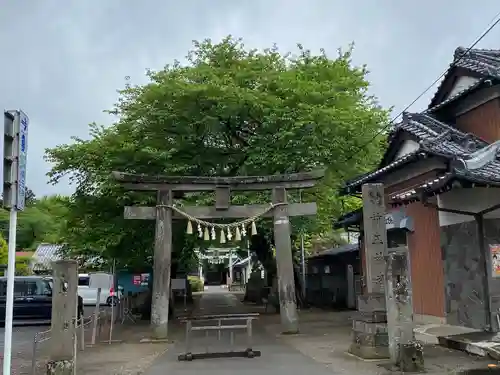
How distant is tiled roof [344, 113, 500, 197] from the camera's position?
36.2ft

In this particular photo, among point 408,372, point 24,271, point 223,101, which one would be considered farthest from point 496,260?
point 24,271

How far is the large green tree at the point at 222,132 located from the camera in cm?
1742

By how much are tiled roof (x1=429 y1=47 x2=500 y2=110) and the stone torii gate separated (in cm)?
494

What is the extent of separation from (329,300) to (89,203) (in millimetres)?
14713

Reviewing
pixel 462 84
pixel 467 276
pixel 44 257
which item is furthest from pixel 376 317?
pixel 44 257

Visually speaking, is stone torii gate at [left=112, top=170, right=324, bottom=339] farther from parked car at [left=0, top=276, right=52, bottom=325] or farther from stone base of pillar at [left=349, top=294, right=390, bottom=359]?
parked car at [left=0, top=276, right=52, bottom=325]

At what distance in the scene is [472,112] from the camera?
1553cm

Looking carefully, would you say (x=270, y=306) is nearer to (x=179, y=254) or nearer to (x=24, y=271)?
(x=179, y=254)

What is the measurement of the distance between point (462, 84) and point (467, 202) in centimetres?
475

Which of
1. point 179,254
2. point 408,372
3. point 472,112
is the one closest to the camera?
point 408,372

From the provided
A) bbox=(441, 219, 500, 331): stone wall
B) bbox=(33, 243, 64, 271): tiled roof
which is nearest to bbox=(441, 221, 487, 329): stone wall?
bbox=(441, 219, 500, 331): stone wall

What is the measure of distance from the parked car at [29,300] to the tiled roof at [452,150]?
14421 millimetres

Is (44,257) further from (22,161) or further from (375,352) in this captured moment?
(22,161)

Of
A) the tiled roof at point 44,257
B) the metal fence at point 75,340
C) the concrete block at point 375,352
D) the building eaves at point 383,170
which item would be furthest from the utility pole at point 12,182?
the tiled roof at point 44,257
